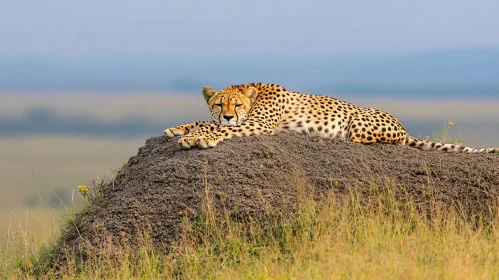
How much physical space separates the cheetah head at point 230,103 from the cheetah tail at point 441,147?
2.52 metres

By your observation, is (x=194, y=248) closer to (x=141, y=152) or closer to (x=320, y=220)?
(x=320, y=220)

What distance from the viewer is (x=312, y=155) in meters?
8.81

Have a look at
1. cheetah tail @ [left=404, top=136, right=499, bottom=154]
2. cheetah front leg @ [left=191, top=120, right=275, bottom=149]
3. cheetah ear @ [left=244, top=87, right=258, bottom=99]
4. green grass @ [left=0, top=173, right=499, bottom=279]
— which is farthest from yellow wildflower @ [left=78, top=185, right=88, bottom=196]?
cheetah tail @ [left=404, top=136, right=499, bottom=154]

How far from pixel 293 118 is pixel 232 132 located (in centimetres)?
135

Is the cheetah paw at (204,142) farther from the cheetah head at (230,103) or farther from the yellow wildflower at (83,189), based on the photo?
the yellow wildflower at (83,189)

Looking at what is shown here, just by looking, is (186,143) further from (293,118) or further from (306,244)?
(306,244)

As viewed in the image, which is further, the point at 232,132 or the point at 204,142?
the point at 232,132

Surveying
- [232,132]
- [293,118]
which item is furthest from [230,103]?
[293,118]

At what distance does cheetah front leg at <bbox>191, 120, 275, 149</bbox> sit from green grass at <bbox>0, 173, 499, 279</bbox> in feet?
3.68

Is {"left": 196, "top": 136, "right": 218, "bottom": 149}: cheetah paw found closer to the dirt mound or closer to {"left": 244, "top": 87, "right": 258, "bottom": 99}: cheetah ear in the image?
the dirt mound

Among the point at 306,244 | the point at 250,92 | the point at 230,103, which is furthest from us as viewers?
the point at 250,92

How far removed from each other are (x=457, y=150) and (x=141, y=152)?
4578 mm

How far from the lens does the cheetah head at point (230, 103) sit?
905 centimetres

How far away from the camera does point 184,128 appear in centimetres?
937
